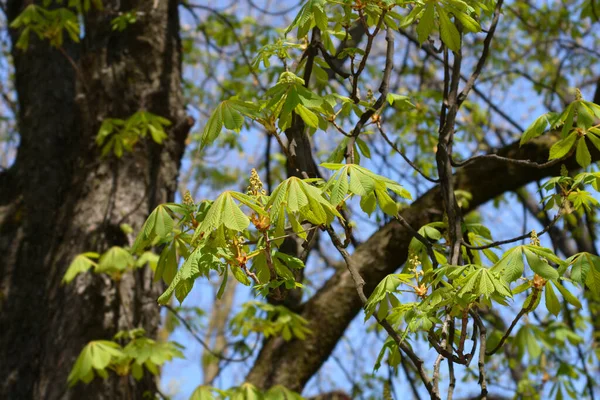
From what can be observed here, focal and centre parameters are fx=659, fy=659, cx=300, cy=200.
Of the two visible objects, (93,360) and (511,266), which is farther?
(93,360)

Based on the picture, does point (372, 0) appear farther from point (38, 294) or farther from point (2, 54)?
point (2, 54)

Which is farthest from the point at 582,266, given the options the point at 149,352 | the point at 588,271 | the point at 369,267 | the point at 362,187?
the point at 149,352

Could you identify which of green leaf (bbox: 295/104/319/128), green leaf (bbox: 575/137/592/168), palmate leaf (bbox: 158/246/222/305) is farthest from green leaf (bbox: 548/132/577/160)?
palmate leaf (bbox: 158/246/222/305)

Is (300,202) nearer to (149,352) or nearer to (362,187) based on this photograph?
(362,187)

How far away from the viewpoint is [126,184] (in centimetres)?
260

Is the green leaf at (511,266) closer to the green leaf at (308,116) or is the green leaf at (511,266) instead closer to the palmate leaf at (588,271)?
the palmate leaf at (588,271)

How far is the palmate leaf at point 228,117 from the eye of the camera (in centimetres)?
126

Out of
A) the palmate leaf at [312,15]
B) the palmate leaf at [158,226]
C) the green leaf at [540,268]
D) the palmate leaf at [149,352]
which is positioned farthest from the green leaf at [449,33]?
the palmate leaf at [149,352]

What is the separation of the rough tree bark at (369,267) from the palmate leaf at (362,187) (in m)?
1.14

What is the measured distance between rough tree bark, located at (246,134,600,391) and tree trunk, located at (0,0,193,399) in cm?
49

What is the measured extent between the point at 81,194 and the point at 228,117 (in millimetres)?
1539

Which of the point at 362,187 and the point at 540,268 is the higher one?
the point at 362,187

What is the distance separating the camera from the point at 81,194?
2617 mm

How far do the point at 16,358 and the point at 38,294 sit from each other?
0.85 feet
